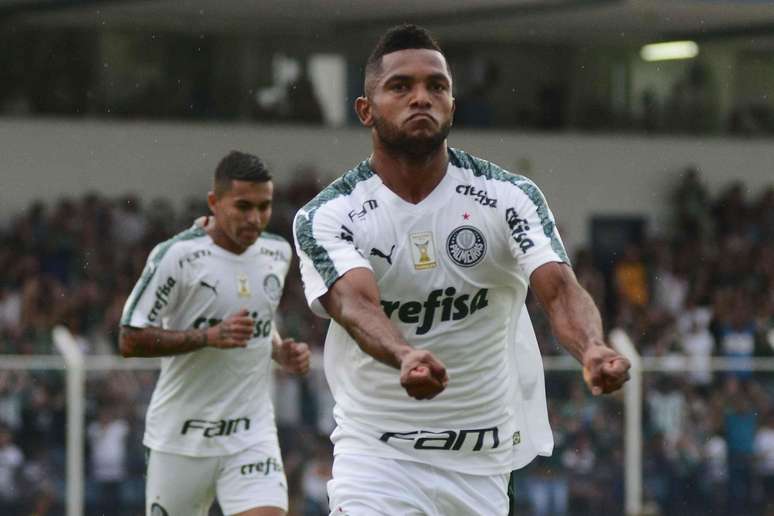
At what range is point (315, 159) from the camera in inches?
956

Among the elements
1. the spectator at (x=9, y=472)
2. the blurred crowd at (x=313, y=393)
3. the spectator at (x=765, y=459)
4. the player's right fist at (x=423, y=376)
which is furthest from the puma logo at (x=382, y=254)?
the spectator at (x=765, y=459)

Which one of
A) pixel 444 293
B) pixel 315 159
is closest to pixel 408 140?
pixel 444 293

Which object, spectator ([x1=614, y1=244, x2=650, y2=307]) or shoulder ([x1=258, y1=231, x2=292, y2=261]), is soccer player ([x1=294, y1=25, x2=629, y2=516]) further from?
spectator ([x1=614, y1=244, x2=650, y2=307])

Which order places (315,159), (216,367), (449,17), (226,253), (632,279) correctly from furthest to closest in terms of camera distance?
1. (449,17)
2. (315,159)
3. (632,279)
4. (226,253)
5. (216,367)

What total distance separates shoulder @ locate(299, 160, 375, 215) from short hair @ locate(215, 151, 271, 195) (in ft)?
9.50

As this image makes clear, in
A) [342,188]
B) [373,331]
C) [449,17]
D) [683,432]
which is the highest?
[449,17]

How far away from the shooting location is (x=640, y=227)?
26391mm

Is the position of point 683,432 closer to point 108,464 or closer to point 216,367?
point 108,464

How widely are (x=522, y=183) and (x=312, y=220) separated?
30.0 inches

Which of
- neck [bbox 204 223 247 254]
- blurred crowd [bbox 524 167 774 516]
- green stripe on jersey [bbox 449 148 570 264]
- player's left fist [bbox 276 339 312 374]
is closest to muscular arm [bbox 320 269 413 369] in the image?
green stripe on jersey [bbox 449 148 570 264]

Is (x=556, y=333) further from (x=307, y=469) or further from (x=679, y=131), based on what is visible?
(x=679, y=131)

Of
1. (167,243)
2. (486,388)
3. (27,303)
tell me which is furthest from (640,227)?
(486,388)

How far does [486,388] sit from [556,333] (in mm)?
607

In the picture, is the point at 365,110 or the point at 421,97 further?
the point at 365,110
